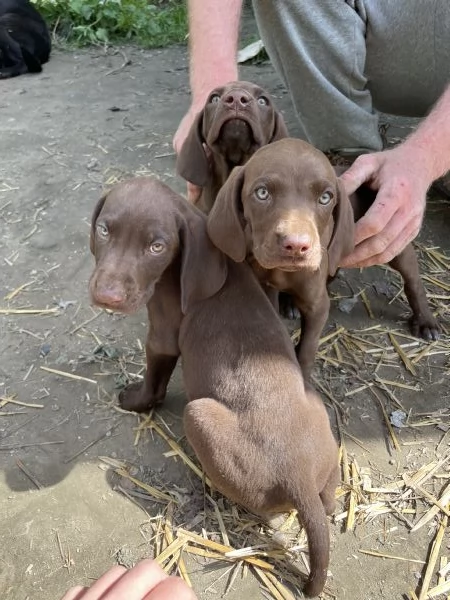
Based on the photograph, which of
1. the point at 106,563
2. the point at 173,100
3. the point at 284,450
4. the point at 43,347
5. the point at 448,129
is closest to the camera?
the point at 284,450

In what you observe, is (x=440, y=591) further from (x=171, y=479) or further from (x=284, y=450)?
(x=171, y=479)

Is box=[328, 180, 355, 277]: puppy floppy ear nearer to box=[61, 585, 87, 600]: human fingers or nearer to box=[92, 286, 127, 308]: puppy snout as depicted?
box=[92, 286, 127, 308]: puppy snout

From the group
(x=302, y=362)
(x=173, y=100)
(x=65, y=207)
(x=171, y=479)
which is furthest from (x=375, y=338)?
(x=173, y=100)

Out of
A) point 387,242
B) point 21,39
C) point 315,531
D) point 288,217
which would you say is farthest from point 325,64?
point 21,39

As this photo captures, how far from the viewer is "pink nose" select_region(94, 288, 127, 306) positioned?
2555 mm

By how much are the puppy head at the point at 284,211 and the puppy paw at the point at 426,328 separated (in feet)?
3.73

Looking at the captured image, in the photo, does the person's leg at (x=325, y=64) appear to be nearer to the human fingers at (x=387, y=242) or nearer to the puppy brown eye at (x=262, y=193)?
the human fingers at (x=387, y=242)

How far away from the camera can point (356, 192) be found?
344 centimetres

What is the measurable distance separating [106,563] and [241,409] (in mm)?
856

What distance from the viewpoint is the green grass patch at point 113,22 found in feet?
27.8

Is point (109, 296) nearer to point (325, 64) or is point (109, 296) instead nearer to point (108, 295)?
point (108, 295)

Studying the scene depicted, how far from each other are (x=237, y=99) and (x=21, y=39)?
530 centimetres

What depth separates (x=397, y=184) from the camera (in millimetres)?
3189

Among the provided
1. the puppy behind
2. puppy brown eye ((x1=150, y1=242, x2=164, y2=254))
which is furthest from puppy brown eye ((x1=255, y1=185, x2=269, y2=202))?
the puppy behind
